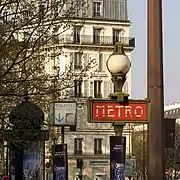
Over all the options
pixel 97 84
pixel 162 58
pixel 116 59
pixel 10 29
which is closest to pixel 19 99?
pixel 10 29

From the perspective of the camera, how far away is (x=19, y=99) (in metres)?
18.9

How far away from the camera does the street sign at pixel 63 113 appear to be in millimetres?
14516

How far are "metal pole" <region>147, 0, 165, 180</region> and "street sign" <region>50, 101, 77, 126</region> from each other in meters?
4.50

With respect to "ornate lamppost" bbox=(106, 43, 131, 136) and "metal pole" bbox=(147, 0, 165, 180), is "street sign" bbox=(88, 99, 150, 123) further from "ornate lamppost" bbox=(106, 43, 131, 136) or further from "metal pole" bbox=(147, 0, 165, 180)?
"metal pole" bbox=(147, 0, 165, 180)

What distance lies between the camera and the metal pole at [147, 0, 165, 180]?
1006 cm

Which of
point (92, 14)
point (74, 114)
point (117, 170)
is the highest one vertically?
point (92, 14)

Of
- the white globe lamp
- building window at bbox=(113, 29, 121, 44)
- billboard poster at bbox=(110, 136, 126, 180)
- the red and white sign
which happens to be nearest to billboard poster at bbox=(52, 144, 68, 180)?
billboard poster at bbox=(110, 136, 126, 180)

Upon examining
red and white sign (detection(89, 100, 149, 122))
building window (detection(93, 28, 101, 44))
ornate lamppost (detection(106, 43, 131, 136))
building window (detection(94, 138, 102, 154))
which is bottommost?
building window (detection(94, 138, 102, 154))

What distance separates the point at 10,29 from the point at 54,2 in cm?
131

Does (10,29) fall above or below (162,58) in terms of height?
above

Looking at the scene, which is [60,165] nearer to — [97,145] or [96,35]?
[97,145]

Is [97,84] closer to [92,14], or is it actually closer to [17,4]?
[92,14]

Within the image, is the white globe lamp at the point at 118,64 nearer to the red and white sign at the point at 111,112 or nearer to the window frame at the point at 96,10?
the red and white sign at the point at 111,112

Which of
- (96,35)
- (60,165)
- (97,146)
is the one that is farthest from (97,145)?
(60,165)
